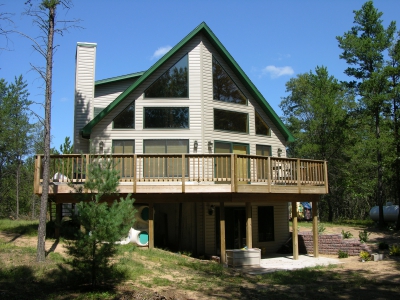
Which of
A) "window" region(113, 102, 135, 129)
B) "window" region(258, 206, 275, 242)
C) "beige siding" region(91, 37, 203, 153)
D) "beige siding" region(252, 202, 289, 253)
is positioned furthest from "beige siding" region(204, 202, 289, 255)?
"window" region(113, 102, 135, 129)

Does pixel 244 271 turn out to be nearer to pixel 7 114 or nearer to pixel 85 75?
pixel 85 75

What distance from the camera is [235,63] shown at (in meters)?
17.3

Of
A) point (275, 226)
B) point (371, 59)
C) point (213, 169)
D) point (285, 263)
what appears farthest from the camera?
point (371, 59)

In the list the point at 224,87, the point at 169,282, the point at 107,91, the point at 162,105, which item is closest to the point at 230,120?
the point at 224,87

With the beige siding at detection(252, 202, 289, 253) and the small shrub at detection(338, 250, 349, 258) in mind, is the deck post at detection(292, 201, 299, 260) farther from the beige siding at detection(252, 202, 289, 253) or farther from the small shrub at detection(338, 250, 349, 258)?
the beige siding at detection(252, 202, 289, 253)

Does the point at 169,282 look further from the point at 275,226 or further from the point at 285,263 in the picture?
the point at 275,226

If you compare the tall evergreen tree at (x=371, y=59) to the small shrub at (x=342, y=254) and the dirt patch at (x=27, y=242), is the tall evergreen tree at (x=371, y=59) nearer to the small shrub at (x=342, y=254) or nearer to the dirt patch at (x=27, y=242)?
the small shrub at (x=342, y=254)

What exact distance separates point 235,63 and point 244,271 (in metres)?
8.66

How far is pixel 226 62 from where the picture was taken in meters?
17.6

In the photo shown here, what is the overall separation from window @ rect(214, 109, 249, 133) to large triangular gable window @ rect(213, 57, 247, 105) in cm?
57

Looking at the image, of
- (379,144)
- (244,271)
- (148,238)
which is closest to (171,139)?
(148,238)

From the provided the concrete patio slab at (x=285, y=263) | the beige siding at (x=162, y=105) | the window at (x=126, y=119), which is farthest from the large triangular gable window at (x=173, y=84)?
the concrete patio slab at (x=285, y=263)

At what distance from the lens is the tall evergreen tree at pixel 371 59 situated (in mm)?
25531

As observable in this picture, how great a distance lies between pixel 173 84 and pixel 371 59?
1570 cm
